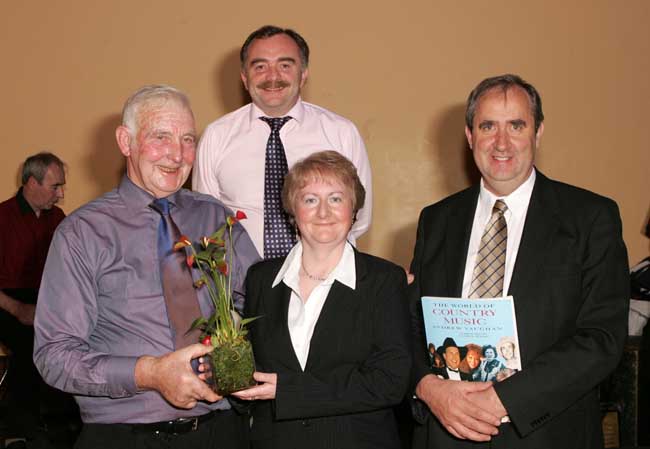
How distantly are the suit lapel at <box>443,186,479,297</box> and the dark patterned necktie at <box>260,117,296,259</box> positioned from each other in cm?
96

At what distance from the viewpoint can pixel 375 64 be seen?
5457 mm

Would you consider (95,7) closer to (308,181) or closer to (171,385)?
(308,181)

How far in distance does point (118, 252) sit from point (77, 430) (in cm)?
333

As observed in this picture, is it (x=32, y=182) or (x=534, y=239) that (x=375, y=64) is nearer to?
(x=32, y=182)

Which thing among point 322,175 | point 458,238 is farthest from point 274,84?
point 458,238

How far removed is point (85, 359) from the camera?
2.08 metres

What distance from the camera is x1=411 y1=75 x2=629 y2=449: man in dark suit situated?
7.36 feet

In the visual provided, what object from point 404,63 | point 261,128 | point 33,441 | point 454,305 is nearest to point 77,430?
point 33,441

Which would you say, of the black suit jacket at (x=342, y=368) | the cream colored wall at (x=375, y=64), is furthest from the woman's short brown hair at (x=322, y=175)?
the cream colored wall at (x=375, y=64)

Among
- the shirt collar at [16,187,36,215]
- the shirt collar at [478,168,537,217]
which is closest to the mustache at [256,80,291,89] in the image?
the shirt collar at [478,168,537,217]

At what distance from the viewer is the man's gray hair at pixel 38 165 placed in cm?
522

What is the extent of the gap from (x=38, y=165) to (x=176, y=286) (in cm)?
339

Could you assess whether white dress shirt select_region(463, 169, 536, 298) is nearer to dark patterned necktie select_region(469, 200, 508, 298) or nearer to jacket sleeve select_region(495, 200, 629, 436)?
dark patterned necktie select_region(469, 200, 508, 298)

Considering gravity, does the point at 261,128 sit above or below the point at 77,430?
above
